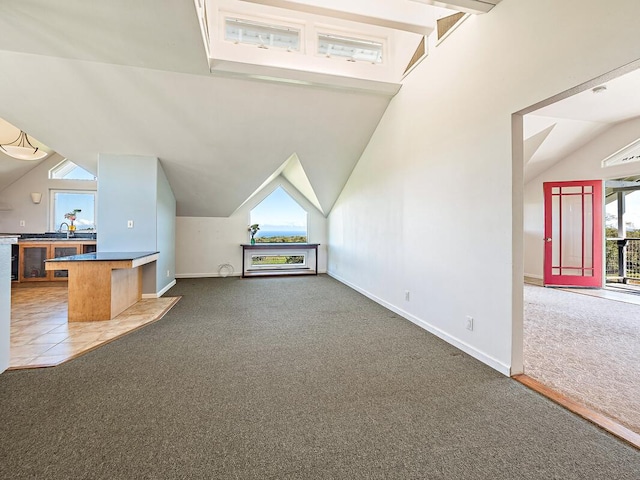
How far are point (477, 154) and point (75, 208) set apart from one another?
7.94 meters

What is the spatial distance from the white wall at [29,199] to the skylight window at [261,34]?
542 centimetres

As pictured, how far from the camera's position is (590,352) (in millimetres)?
2590

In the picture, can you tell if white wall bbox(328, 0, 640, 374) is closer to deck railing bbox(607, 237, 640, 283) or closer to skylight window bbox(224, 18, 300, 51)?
skylight window bbox(224, 18, 300, 51)

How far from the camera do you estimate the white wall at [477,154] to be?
1.79 metres

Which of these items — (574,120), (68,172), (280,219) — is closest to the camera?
(574,120)

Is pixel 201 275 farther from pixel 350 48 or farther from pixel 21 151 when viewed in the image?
pixel 350 48

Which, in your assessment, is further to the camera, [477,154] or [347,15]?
[347,15]

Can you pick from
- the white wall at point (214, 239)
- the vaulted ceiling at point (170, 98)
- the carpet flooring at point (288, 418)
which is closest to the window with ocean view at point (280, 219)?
the white wall at point (214, 239)

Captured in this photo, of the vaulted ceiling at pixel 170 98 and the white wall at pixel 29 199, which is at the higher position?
the vaulted ceiling at pixel 170 98

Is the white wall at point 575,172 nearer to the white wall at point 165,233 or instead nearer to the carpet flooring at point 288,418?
the carpet flooring at point 288,418

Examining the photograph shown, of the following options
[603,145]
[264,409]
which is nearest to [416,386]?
[264,409]

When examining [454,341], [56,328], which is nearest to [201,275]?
[56,328]

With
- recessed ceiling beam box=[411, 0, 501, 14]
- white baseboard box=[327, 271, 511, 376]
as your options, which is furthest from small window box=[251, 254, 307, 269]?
recessed ceiling beam box=[411, 0, 501, 14]

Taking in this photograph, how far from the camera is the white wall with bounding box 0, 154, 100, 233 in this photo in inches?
243
